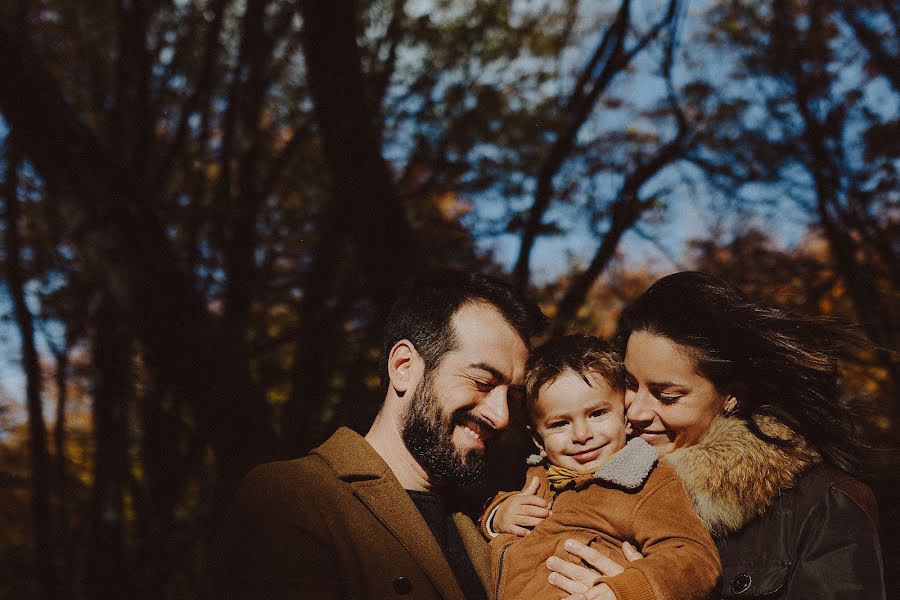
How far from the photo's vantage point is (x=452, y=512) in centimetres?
272

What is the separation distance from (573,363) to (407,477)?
819 mm

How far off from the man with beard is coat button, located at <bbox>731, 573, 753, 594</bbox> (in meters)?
0.88

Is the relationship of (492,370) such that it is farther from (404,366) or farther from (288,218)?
(288,218)

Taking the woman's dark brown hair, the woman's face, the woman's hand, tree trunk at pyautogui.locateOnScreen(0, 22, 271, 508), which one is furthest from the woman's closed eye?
tree trunk at pyautogui.locateOnScreen(0, 22, 271, 508)

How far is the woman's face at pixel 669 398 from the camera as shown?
2.45 m

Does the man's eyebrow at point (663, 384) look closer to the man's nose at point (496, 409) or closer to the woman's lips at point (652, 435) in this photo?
the woman's lips at point (652, 435)

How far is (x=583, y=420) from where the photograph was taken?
2.59m

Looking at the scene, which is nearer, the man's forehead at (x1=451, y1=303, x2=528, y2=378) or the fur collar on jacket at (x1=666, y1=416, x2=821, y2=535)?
the fur collar on jacket at (x1=666, y1=416, x2=821, y2=535)

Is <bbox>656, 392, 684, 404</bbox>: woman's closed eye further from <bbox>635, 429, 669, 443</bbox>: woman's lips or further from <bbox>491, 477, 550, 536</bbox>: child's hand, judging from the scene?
<bbox>491, 477, 550, 536</bbox>: child's hand

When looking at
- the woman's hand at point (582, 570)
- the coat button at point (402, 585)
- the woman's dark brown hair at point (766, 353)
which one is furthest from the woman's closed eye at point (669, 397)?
the coat button at point (402, 585)

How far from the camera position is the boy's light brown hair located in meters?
2.61

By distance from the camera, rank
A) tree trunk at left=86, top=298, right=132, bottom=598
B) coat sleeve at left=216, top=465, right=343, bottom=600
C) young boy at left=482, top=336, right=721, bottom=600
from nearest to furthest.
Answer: coat sleeve at left=216, top=465, right=343, bottom=600 < young boy at left=482, top=336, right=721, bottom=600 < tree trunk at left=86, top=298, right=132, bottom=598

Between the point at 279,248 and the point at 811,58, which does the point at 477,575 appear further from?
the point at 811,58

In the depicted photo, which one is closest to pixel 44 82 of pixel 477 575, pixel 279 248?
pixel 477 575
